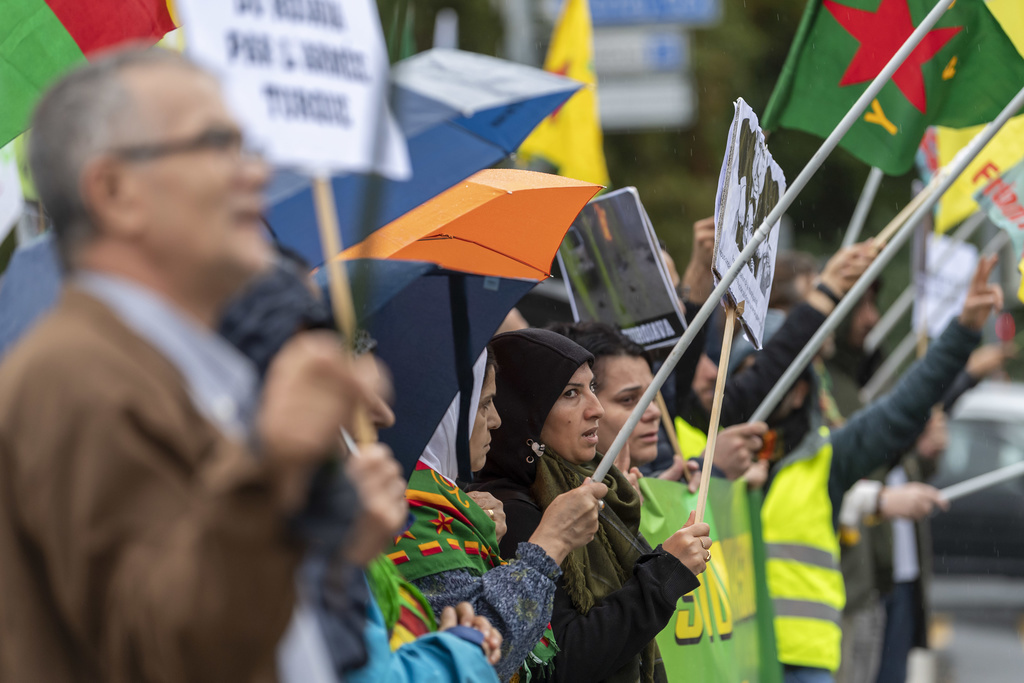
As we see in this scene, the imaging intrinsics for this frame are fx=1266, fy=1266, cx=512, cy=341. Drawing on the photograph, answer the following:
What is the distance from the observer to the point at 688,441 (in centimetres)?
461

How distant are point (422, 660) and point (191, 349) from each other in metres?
0.89

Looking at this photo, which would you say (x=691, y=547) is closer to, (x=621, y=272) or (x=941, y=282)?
(x=621, y=272)

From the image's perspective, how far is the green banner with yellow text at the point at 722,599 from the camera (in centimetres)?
345

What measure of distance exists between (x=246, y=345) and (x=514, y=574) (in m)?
1.24

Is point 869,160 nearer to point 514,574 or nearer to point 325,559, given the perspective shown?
point 514,574

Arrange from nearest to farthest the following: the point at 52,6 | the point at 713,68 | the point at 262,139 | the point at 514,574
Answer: the point at 262,139, the point at 514,574, the point at 52,6, the point at 713,68

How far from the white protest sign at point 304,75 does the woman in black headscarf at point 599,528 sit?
1591mm

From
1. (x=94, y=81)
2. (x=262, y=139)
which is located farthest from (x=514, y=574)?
(x=94, y=81)

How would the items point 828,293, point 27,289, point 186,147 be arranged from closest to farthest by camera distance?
point 186,147 → point 27,289 → point 828,293

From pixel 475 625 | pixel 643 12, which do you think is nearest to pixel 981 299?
pixel 475 625

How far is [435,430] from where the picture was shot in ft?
9.61

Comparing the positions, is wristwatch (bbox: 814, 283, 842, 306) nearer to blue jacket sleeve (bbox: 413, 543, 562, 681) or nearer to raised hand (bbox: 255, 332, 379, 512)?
blue jacket sleeve (bbox: 413, 543, 562, 681)

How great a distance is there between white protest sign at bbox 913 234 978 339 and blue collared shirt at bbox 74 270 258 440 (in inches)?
253

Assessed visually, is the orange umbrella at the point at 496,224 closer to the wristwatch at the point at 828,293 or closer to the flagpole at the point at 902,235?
the flagpole at the point at 902,235
